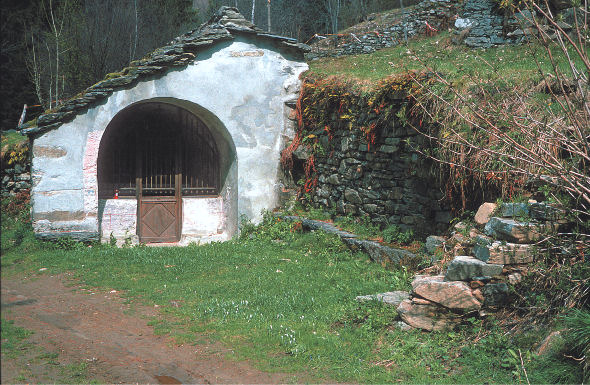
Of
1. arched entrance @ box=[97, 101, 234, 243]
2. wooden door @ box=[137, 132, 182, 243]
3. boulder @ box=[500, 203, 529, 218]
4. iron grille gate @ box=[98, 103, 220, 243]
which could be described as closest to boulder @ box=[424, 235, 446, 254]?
boulder @ box=[500, 203, 529, 218]

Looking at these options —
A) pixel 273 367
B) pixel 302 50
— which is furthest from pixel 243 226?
pixel 273 367

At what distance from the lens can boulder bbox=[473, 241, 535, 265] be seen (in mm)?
4500

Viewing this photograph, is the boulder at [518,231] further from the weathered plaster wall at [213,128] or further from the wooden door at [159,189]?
the wooden door at [159,189]

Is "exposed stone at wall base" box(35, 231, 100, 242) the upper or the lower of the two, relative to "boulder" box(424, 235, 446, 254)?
lower

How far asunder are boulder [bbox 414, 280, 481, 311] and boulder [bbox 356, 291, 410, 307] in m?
0.48

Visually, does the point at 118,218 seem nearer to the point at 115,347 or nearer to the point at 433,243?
the point at 115,347

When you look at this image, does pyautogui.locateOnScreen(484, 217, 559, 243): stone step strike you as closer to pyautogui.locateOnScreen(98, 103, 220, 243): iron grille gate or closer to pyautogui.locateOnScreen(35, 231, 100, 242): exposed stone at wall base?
pyautogui.locateOnScreen(35, 231, 100, 242): exposed stone at wall base

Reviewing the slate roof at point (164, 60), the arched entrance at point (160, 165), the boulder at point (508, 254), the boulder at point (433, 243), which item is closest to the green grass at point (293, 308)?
the boulder at point (433, 243)

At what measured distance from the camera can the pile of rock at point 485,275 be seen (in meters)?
4.48

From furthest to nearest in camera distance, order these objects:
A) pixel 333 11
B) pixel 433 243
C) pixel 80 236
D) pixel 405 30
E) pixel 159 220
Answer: pixel 333 11 < pixel 405 30 < pixel 159 220 < pixel 80 236 < pixel 433 243

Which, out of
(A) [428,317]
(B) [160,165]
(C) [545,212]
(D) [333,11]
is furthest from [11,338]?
(D) [333,11]

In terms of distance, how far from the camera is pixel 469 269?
15.2ft

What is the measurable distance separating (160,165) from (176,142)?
0.66 meters

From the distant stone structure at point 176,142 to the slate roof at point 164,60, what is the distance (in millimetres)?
22
